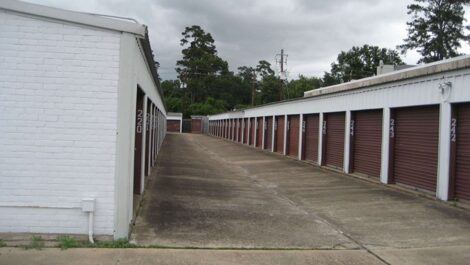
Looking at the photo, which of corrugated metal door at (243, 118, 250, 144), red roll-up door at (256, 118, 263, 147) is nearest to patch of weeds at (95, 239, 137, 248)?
red roll-up door at (256, 118, 263, 147)

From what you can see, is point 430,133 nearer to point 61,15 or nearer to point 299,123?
point 61,15

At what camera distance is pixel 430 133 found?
12680 mm

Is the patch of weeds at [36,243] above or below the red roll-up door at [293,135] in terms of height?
below

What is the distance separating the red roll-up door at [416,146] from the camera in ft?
41.2

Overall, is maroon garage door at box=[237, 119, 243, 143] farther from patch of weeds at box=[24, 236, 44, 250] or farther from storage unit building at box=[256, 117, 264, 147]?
patch of weeds at box=[24, 236, 44, 250]

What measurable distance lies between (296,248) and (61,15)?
4.97 meters

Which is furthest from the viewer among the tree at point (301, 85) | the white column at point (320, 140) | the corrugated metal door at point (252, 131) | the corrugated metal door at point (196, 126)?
the tree at point (301, 85)

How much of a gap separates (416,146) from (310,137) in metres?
9.18

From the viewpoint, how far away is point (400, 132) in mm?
14375

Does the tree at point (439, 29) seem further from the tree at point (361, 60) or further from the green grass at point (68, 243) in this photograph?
the green grass at point (68, 243)

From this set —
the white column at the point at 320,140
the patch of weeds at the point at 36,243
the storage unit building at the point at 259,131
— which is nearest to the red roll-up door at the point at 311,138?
the white column at the point at 320,140

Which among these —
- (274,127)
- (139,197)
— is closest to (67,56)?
(139,197)

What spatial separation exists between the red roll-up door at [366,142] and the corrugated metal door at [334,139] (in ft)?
3.54

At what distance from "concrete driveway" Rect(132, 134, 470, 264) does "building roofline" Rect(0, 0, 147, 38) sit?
3240 mm
